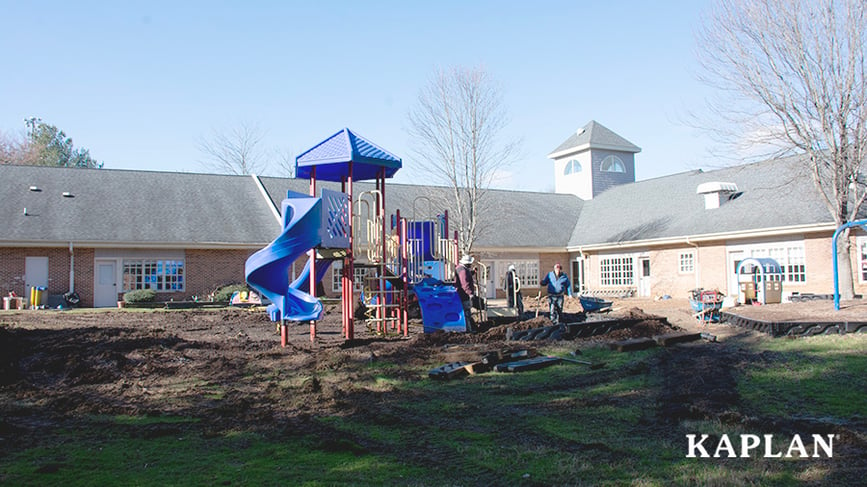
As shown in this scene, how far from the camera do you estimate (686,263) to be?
91.4 ft

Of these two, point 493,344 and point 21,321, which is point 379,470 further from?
point 21,321

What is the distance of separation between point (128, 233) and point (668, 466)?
25.6m

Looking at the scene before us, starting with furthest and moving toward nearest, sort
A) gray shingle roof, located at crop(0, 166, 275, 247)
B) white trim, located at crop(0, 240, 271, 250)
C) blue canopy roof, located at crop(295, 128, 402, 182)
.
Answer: gray shingle roof, located at crop(0, 166, 275, 247) < white trim, located at crop(0, 240, 271, 250) < blue canopy roof, located at crop(295, 128, 402, 182)

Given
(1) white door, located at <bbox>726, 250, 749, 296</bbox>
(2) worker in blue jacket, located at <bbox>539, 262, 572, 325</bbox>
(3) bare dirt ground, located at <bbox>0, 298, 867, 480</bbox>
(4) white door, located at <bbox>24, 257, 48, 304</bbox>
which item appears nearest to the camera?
(3) bare dirt ground, located at <bbox>0, 298, 867, 480</bbox>

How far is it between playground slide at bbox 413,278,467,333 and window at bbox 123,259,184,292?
53.6 feet

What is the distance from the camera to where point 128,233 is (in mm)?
26641

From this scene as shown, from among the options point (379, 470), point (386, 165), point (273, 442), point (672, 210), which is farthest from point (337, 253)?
point (672, 210)

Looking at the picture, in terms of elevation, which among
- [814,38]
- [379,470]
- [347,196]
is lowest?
[379,470]

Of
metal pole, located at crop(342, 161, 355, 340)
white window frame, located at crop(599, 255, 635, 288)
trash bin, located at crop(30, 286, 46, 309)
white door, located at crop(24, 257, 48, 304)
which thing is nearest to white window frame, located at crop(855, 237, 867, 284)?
white window frame, located at crop(599, 255, 635, 288)

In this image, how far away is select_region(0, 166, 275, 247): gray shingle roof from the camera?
85.7ft

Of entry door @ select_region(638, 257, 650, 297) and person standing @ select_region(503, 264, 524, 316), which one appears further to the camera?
entry door @ select_region(638, 257, 650, 297)

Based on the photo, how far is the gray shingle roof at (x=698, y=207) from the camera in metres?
24.2

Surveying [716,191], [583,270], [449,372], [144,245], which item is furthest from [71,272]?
[716,191]

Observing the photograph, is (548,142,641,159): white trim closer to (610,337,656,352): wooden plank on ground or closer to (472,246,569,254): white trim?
(472,246,569,254): white trim
